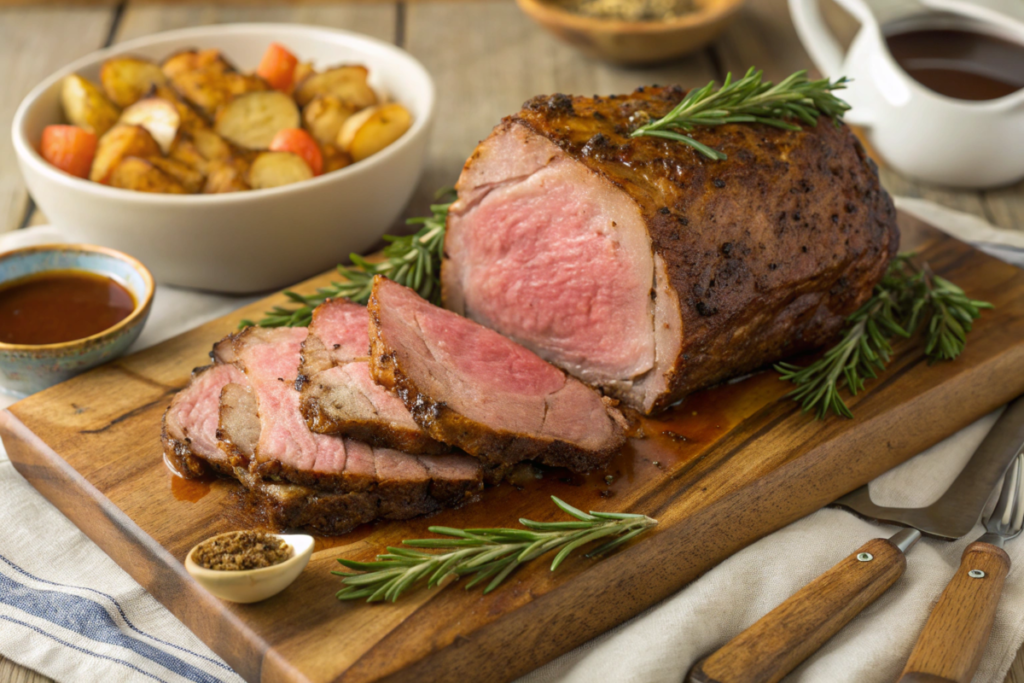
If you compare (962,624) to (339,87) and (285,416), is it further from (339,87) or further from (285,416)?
(339,87)

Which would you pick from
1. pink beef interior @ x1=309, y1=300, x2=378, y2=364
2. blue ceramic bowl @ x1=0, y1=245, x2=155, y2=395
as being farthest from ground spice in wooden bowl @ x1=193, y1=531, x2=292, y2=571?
blue ceramic bowl @ x1=0, y1=245, x2=155, y2=395

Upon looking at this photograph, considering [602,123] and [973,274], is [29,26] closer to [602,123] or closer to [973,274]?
[602,123]

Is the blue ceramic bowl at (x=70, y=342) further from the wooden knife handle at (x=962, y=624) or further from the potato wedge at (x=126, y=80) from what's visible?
the wooden knife handle at (x=962, y=624)

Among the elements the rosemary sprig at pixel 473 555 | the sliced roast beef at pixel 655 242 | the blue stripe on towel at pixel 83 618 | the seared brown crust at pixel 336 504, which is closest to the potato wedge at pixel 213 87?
the sliced roast beef at pixel 655 242

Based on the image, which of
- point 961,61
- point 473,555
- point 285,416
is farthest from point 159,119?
point 961,61

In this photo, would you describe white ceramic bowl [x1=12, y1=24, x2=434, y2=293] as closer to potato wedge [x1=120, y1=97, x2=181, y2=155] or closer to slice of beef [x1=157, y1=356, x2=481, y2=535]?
potato wedge [x1=120, y1=97, x2=181, y2=155]

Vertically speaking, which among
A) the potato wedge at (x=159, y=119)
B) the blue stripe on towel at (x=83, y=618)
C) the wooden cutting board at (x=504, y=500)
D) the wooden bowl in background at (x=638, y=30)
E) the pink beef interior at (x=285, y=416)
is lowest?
the blue stripe on towel at (x=83, y=618)
